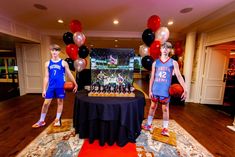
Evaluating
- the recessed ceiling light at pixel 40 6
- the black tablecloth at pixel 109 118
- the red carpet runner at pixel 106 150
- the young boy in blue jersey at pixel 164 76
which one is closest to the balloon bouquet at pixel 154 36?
the young boy in blue jersey at pixel 164 76

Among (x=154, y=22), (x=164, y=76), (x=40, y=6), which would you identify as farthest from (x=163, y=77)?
(x=40, y=6)

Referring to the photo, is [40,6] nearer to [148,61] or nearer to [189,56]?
[148,61]

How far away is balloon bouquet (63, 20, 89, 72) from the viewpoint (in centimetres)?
313

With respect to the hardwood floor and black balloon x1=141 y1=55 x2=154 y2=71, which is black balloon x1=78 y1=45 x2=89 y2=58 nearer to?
the hardwood floor

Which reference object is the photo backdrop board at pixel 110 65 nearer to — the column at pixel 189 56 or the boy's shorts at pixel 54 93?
the boy's shorts at pixel 54 93

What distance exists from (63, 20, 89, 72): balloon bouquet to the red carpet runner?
7.51ft

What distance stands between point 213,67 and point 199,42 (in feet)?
3.20

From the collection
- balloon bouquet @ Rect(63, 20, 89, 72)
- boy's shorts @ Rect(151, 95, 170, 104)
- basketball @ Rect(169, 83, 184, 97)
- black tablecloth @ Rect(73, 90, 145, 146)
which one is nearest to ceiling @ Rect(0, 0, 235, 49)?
balloon bouquet @ Rect(63, 20, 89, 72)

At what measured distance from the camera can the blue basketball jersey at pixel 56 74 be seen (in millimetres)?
2240

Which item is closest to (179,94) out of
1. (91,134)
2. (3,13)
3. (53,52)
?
(91,134)

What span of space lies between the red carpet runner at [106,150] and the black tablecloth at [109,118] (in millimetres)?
69

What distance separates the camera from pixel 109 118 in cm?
170

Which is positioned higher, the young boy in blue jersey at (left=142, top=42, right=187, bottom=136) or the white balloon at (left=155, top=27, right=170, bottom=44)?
the white balloon at (left=155, top=27, right=170, bottom=44)

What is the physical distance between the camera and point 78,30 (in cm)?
319
